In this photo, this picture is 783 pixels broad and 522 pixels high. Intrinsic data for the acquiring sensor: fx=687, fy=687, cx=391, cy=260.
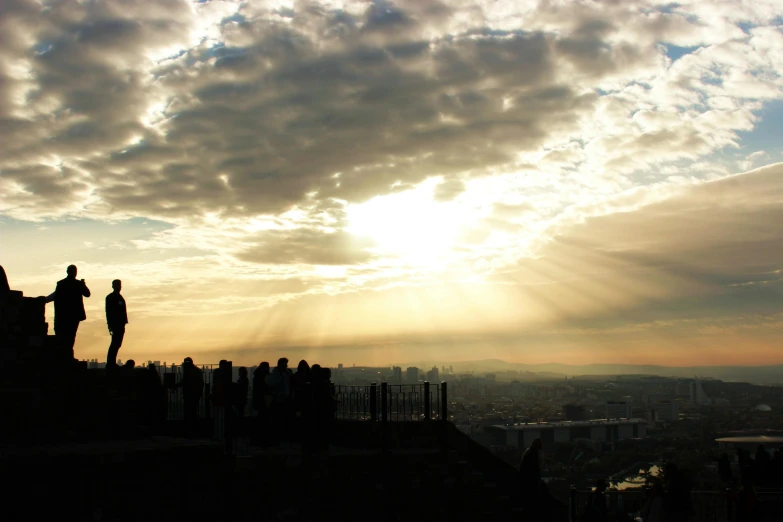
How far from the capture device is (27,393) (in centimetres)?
1373

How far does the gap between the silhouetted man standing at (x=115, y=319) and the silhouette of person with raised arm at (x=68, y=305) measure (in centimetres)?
55

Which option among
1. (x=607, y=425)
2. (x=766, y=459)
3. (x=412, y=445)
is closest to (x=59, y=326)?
(x=412, y=445)

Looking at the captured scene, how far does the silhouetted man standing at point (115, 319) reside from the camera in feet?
52.1

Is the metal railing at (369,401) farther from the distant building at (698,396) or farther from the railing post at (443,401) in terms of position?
the distant building at (698,396)

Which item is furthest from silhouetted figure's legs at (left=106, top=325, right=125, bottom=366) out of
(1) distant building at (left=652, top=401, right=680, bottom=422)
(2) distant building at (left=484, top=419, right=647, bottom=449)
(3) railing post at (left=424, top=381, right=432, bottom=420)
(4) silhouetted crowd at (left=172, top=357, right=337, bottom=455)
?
(1) distant building at (left=652, top=401, right=680, bottom=422)

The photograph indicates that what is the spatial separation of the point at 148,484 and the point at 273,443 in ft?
17.2

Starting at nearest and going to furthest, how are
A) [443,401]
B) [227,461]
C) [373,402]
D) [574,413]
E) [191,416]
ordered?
1. [227,461]
2. [373,402]
3. [443,401]
4. [191,416]
5. [574,413]

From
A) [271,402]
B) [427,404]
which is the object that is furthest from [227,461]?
[427,404]

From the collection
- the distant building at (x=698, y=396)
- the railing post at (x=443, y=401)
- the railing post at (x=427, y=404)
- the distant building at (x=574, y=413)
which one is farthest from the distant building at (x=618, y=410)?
the railing post at (x=443, y=401)

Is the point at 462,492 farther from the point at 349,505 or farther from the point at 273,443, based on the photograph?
the point at 273,443

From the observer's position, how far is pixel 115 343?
16.0 m

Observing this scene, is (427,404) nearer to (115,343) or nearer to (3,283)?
(115,343)

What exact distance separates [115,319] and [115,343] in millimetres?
600

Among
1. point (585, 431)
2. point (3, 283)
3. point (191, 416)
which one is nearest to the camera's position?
point (3, 283)
